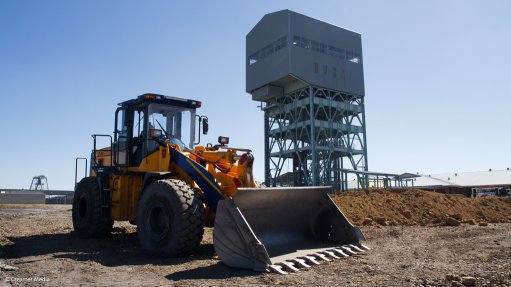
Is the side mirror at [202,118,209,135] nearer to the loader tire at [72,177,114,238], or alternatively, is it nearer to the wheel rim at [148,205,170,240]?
the wheel rim at [148,205,170,240]

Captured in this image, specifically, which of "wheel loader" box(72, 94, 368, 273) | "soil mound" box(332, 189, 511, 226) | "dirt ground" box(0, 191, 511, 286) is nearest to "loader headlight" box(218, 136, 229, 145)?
"wheel loader" box(72, 94, 368, 273)

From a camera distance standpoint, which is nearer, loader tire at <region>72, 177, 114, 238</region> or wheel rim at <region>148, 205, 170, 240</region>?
wheel rim at <region>148, 205, 170, 240</region>

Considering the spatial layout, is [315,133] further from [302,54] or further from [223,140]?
[223,140]

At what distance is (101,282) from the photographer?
16.6 feet

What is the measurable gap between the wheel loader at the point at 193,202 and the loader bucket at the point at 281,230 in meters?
0.01

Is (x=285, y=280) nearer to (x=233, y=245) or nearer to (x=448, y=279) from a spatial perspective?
(x=233, y=245)

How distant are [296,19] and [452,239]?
89.6ft

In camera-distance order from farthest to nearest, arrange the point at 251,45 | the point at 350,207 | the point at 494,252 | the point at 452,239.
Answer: the point at 251,45 → the point at 350,207 → the point at 452,239 → the point at 494,252

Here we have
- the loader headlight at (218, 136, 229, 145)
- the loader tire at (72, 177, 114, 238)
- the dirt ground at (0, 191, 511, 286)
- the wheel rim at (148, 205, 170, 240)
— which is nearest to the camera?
the dirt ground at (0, 191, 511, 286)

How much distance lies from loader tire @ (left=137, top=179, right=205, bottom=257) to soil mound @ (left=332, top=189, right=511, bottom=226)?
7.10m

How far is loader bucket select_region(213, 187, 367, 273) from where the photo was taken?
559 centimetres

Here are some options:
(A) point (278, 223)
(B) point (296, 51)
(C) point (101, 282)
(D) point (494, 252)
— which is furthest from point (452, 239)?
(B) point (296, 51)

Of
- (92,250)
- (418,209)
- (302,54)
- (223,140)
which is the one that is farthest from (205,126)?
(302,54)

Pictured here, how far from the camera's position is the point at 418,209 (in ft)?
47.4
